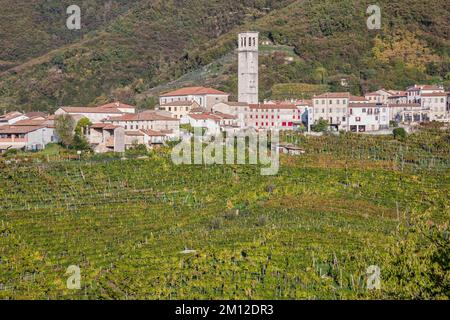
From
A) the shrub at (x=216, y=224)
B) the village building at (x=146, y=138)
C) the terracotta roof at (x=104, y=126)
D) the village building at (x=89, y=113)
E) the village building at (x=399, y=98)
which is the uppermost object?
the village building at (x=399, y=98)

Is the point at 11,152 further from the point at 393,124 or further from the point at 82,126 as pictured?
the point at 393,124

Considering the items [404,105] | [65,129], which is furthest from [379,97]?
[65,129]

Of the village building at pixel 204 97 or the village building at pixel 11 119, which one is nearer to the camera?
the village building at pixel 11 119

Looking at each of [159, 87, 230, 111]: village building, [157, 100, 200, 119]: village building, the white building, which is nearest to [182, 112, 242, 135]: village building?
the white building

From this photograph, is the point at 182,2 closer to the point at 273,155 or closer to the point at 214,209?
the point at 273,155

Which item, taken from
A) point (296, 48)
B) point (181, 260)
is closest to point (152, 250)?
point (181, 260)

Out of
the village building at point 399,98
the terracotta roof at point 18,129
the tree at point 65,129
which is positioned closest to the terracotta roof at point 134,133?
the tree at point 65,129

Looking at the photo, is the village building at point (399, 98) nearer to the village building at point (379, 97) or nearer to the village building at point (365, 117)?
the village building at point (379, 97)
